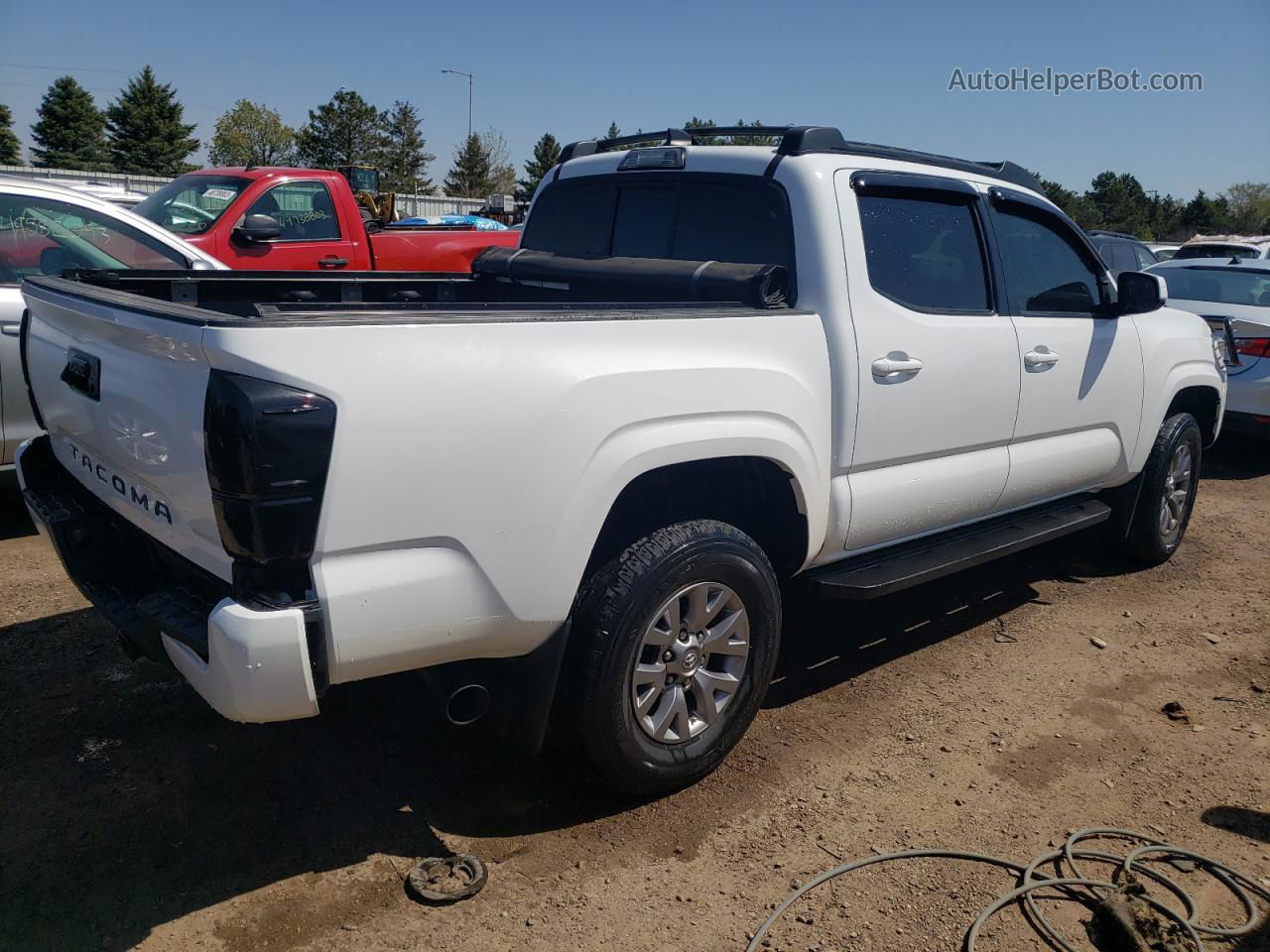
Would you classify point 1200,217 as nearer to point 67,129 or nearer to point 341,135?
point 341,135

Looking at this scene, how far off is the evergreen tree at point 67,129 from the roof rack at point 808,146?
6502 centimetres

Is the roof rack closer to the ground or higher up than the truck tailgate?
higher up

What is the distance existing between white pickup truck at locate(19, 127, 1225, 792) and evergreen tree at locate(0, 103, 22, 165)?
61.3 m

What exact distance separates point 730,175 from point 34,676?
3193 millimetres

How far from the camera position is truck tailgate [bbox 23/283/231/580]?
2330mm

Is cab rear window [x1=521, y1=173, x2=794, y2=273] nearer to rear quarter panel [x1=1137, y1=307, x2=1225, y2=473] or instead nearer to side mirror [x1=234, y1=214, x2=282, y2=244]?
rear quarter panel [x1=1137, y1=307, x2=1225, y2=473]

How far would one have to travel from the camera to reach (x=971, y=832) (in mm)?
3139

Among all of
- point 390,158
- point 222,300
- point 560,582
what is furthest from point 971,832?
point 390,158

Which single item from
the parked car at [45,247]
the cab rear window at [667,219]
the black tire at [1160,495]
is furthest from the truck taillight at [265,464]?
the black tire at [1160,495]

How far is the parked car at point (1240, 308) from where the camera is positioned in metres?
8.34

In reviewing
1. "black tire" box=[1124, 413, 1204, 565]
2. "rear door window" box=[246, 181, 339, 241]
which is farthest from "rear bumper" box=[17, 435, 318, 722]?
"rear door window" box=[246, 181, 339, 241]

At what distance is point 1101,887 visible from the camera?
112 inches

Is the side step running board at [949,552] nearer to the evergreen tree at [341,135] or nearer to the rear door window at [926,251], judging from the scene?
the rear door window at [926,251]

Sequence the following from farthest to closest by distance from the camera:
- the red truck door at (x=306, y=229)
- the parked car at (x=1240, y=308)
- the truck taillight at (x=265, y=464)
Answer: the red truck door at (x=306, y=229)
the parked car at (x=1240, y=308)
the truck taillight at (x=265, y=464)
